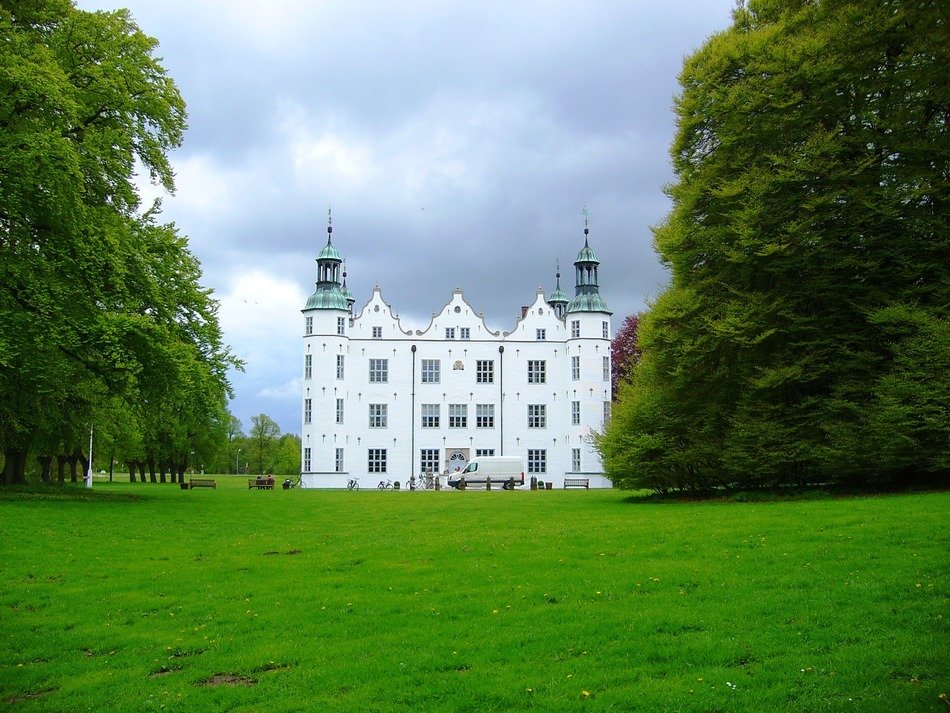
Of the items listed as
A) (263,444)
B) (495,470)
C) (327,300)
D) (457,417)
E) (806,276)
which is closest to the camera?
(806,276)

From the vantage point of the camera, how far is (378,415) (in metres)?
55.2

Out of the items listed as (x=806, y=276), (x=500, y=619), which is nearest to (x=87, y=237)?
(x=500, y=619)

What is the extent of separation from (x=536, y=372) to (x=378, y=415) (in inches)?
433

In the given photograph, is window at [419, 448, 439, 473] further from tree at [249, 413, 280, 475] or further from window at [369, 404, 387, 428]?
tree at [249, 413, 280, 475]

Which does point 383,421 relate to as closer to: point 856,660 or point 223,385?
point 223,385

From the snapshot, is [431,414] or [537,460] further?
[431,414]

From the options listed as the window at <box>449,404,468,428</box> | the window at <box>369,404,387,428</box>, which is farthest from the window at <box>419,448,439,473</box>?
the window at <box>369,404,387,428</box>

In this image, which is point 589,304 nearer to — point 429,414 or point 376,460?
point 429,414

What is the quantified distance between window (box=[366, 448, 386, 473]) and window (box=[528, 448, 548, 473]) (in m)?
9.66

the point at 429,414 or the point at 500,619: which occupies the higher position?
the point at 429,414

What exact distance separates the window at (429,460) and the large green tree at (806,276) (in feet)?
99.5

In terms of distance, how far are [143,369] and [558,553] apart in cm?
1435

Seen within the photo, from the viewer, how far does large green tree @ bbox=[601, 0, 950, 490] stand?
2095 centimetres

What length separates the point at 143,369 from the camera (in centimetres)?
2242
